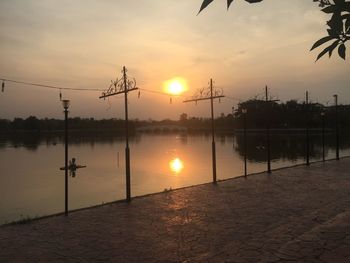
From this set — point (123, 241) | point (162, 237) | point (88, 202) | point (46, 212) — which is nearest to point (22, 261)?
point (123, 241)

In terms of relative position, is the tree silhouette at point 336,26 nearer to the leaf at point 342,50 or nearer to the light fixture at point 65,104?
the leaf at point 342,50

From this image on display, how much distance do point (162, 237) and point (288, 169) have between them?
1548 cm

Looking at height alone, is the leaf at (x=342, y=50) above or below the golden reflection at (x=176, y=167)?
above

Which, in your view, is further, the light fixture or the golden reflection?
the golden reflection

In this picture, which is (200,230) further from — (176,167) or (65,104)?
(176,167)

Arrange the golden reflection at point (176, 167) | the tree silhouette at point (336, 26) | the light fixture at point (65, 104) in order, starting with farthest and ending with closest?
1. the golden reflection at point (176, 167)
2. the light fixture at point (65, 104)
3. the tree silhouette at point (336, 26)

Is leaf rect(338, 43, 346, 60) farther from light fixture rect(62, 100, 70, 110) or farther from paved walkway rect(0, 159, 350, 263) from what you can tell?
light fixture rect(62, 100, 70, 110)

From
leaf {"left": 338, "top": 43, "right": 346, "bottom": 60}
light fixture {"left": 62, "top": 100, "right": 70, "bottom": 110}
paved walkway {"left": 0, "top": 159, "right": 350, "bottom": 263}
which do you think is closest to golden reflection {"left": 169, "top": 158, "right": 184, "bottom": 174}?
paved walkway {"left": 0, "top": 159, "right": 350, "bottom": 263}

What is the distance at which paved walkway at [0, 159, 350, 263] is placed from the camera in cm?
778

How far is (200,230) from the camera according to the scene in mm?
9977

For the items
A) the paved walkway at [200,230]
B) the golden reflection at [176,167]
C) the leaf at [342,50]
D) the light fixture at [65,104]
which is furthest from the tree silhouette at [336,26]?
the golden reflection at [176,167]

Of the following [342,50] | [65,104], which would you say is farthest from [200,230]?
[342,50]

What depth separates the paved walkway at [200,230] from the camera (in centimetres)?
778

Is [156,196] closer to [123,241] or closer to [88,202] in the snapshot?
[123,241]
